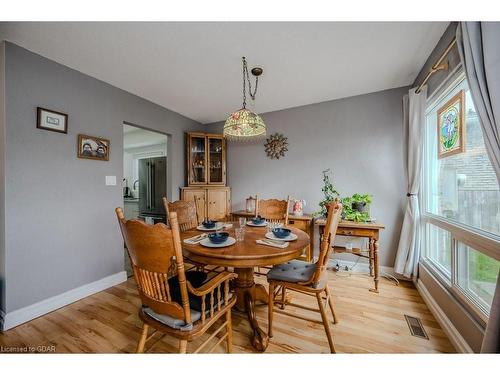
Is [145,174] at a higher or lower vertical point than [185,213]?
higher

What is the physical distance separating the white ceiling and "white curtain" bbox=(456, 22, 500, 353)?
26.1 inches

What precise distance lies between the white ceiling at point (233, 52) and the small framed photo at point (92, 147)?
0.71m

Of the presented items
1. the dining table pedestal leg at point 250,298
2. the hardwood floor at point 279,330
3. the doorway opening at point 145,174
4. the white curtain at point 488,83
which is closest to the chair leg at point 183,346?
the hardwood floor at point 279,330

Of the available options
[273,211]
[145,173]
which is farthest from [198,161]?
[273,211]

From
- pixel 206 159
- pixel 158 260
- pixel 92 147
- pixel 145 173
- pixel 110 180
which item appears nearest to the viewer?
pixel 158 260

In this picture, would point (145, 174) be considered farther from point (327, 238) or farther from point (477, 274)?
point (477, 274)

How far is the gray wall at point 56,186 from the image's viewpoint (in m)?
1.77

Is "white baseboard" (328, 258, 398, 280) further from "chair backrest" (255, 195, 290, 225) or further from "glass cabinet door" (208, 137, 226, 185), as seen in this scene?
"glass cabinet door" (208, 137, 226, 185)

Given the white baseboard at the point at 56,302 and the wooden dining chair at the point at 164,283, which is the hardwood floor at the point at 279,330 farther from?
the wooden dining chair at the point at 164,283

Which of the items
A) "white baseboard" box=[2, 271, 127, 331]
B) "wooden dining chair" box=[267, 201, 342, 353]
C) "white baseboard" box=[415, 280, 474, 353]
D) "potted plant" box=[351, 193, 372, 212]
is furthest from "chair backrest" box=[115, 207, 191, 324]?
"potted plant" box=[351, 193, 372, 212]

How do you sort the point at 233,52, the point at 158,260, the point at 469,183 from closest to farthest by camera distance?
the point at 158,260 → the point at 469,183 → the point at 233,52

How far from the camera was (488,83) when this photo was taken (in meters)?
1.02

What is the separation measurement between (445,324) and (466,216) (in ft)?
2.88
